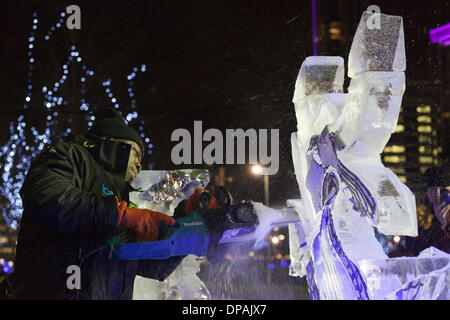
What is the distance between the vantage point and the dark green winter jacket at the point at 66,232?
1599mm

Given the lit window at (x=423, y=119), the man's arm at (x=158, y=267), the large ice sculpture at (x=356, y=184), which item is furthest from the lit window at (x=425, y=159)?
the man's arm at (x=158, y=267)

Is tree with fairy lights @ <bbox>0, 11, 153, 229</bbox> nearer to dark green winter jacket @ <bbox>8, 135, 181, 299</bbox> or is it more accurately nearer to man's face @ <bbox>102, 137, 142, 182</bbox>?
man's face @ <bbox>102, 137, 142, 182</bbox>

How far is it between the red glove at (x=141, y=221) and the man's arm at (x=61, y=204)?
33 millimetres

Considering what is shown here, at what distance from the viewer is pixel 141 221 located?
1685 mm

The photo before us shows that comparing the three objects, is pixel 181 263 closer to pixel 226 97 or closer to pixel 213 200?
pixel 213 200

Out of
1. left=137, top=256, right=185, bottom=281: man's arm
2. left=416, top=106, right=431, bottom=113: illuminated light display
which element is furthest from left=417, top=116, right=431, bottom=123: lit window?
left=137, top=256, right=185, bottom=281: man's arm

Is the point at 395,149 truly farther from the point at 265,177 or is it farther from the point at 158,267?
the point at 158,267

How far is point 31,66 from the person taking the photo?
3.69 m

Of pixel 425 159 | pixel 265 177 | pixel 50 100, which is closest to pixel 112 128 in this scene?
pixel 50 100

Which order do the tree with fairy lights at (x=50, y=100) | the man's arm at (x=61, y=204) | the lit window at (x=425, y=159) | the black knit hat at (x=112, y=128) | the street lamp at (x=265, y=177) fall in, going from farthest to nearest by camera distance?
the street lamp at (x=265, y=177)
the lit window at (x=425, y=159)
the tree with fairy lights at (x=50, y=100)
the black knit hat at (x=112, y=128)
the man's arm at (x=61, y=204)

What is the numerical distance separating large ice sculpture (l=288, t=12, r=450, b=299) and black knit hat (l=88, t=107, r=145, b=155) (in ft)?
2.58

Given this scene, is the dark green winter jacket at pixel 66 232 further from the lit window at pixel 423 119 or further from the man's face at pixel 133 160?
the lit window at pixel 423 119

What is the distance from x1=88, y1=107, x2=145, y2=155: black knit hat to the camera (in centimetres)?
198
